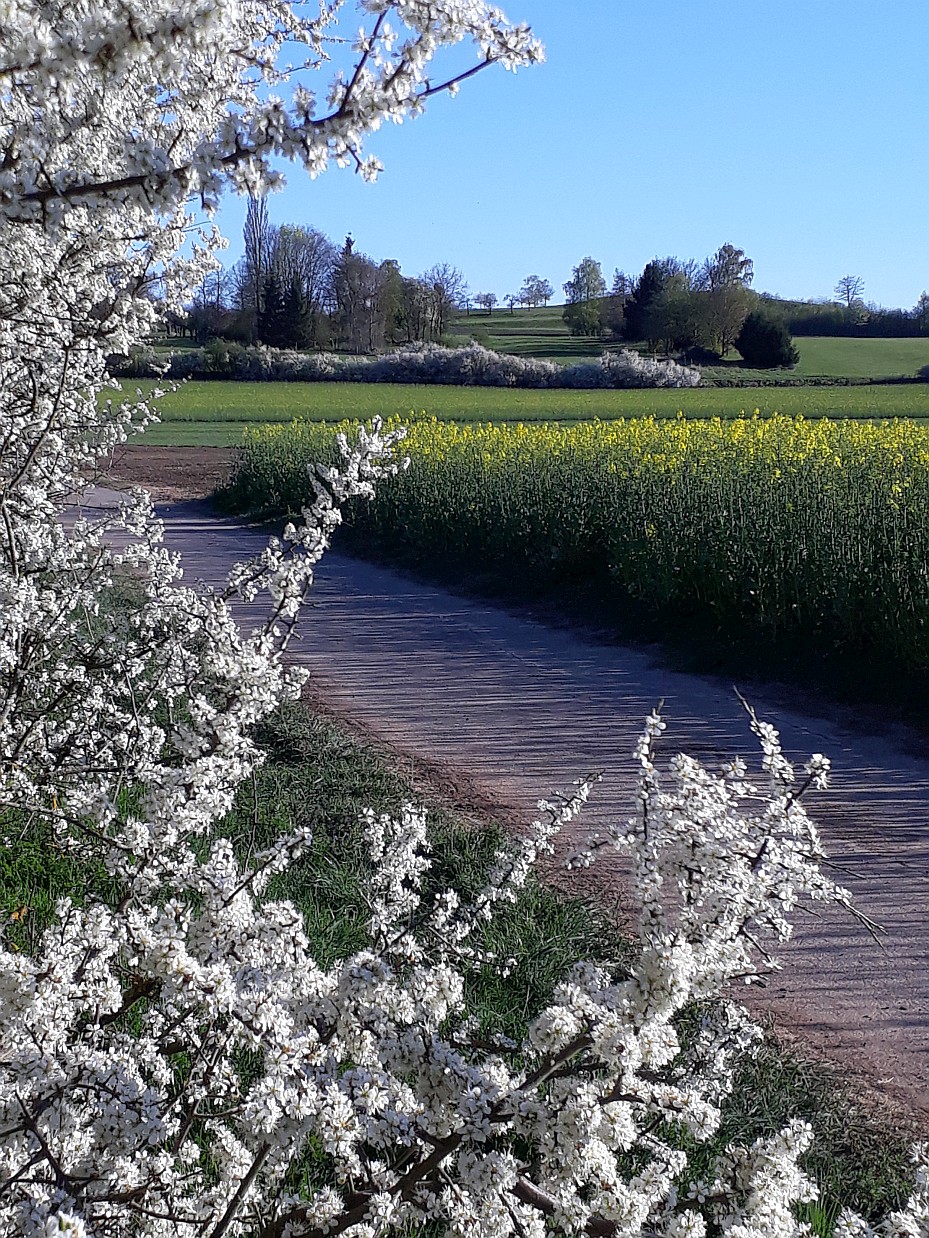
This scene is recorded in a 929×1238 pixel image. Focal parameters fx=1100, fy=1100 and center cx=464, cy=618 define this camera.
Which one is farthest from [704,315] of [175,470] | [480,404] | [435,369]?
[175,470]

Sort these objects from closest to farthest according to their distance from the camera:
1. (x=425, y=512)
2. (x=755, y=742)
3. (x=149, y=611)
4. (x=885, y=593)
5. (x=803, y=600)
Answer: (x=149, y=611), (x=755, y=742), (x=885, y=593), (x=803, y=600), (x=425, y=512)

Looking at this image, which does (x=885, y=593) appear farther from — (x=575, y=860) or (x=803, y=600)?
(x=575, y=860)

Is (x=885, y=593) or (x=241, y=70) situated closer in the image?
(x=241, y=70)

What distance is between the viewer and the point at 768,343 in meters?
72.2

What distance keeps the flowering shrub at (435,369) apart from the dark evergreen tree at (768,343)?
1228cm

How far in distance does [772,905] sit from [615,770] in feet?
14.2

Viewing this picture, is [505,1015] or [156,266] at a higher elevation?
[156,266]

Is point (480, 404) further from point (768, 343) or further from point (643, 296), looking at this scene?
point (643, 296)

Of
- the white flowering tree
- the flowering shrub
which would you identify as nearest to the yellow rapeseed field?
the white flowering tree

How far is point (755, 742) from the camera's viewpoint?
6.91m

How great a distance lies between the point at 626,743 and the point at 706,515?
4.18 meters

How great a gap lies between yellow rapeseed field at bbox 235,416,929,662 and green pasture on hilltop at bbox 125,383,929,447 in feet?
61.2

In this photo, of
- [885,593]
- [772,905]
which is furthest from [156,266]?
[885,593]

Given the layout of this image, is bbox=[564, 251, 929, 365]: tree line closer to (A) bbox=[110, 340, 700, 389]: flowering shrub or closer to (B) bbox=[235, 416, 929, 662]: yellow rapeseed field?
(A) bbox=[110, 340, 700, 389]: flowering shrub
